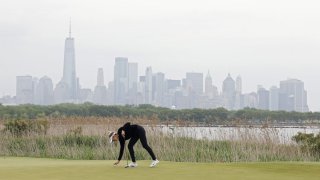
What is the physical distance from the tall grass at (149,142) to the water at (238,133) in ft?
0.18

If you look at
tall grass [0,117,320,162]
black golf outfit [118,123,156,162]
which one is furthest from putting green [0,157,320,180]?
tall grass [0,117,320,162]

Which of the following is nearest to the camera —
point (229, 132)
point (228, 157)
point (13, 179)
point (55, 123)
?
point (13, 179)

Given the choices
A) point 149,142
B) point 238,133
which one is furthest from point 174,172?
point 149,142

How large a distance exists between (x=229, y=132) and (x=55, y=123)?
9499mm

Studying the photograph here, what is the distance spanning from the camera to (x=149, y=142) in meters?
24.0

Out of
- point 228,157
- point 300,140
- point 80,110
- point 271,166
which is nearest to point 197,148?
point 228,157

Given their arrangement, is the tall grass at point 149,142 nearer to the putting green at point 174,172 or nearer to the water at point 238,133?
the water at point 238,133

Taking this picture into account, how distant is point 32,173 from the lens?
14.3 meters

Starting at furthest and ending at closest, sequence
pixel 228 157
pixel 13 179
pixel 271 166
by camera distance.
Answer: pixel 228 157 → pixel 271 166 → pixel 13 179

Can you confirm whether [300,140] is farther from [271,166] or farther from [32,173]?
[32,173]

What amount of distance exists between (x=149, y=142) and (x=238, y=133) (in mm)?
3816

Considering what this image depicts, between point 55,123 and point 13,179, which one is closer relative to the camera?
point 13,179

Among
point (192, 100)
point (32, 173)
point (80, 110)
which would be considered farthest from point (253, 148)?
point (192, 100)

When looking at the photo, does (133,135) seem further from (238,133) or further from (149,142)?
(238,133)
